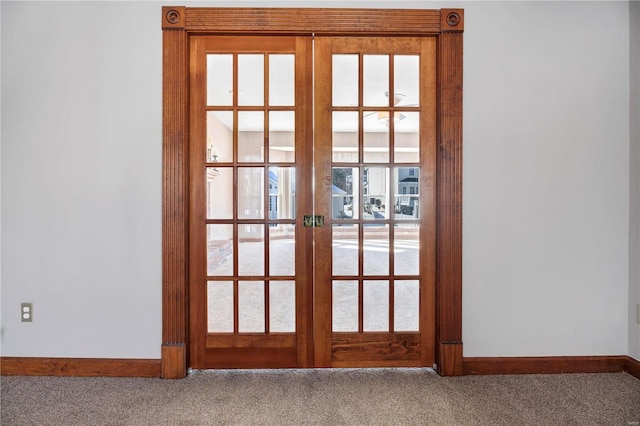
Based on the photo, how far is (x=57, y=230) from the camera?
2.22 metres

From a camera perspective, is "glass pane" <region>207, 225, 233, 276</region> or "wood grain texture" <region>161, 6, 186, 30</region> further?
"glass pane" <region>207, 225, 233, 276</region>

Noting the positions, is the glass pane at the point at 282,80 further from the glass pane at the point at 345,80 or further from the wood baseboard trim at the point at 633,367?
the wood baseboard trim at the point at 633,367

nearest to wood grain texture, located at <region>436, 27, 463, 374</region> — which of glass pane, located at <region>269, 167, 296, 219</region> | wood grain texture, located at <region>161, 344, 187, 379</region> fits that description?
glass pane, located at <region>269, 167, 296, 219</region>

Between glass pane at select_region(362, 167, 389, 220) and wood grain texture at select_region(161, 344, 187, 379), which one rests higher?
glass pane at select_region(362, 167, 389, 220)

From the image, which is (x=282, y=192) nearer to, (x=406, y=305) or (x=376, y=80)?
(x=376, y=80)

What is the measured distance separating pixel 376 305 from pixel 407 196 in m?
0.71

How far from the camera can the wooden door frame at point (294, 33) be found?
2191 mm

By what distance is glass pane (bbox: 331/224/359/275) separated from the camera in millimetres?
2309

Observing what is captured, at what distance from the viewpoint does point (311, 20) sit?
7.27 ft

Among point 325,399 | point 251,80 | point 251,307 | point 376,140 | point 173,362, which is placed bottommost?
point 325,399

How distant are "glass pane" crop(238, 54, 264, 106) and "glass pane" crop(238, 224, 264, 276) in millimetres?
782

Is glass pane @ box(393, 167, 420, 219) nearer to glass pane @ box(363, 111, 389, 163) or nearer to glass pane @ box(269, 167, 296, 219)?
glass pane @ box(363, 111, 389, 163)

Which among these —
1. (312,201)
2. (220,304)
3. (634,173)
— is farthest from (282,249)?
(634,173)

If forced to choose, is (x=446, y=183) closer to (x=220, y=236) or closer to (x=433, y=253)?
(x=433, y=253)
